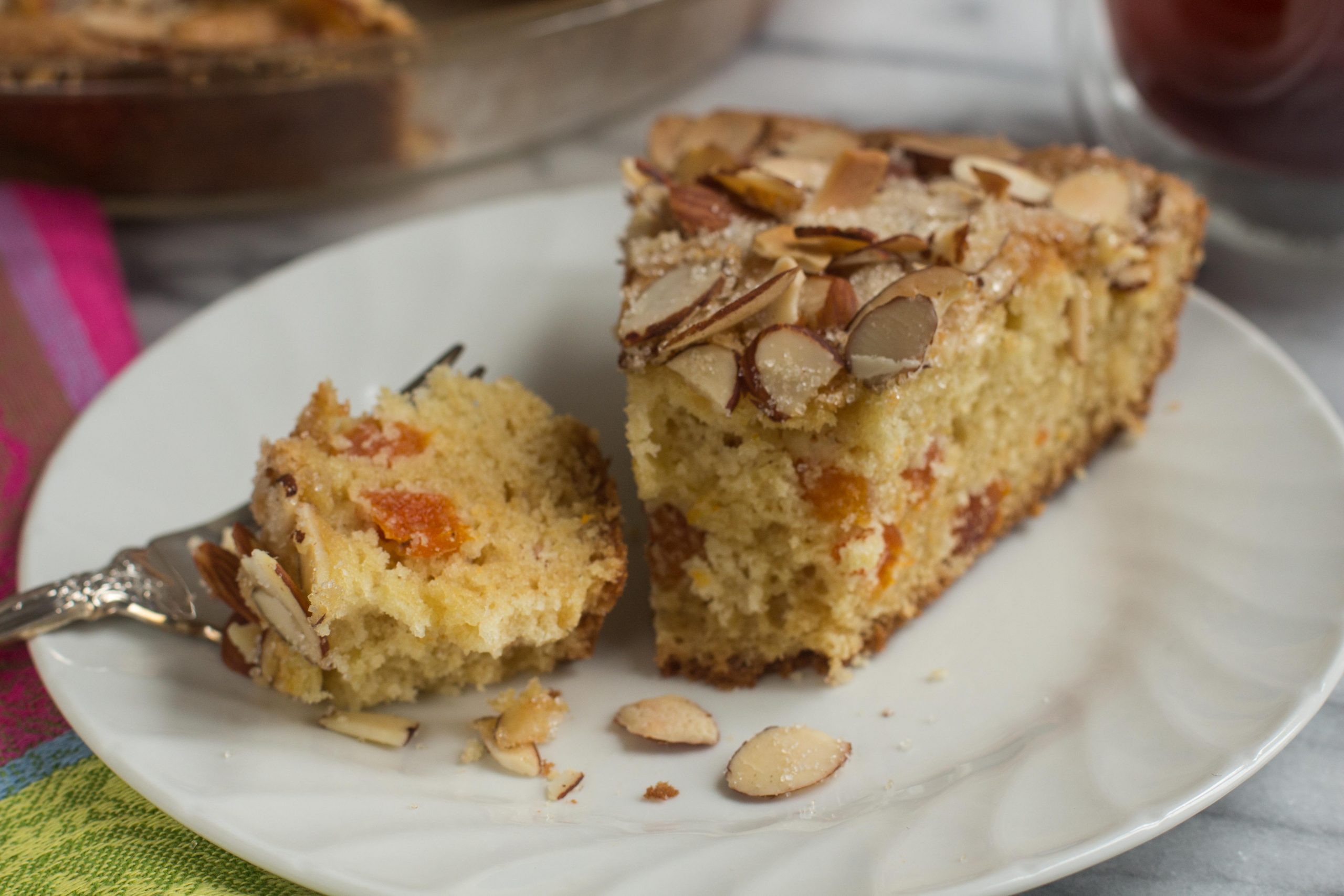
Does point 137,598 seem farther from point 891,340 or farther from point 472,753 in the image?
point 891,340

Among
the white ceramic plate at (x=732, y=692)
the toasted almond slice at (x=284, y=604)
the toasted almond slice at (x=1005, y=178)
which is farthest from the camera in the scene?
the toasted almond slice at (x=1005, y=178)

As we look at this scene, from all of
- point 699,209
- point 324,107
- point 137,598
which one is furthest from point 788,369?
point 324,107

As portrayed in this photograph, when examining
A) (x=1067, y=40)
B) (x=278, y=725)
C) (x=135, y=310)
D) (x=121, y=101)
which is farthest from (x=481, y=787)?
(x=1067, y=40)

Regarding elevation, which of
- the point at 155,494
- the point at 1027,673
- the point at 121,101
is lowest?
the point at 1027,673

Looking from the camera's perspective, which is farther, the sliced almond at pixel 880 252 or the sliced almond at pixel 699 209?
the sliced almond at pixel 699 209

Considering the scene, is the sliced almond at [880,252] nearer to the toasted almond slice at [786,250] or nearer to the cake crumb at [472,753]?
the toasted almond slice at [786,250]

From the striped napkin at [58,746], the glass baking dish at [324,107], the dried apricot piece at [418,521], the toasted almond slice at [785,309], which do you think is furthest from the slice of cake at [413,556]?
the glass baking dish at [324,107]

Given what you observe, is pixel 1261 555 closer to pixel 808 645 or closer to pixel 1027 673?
pixel 1027 673
